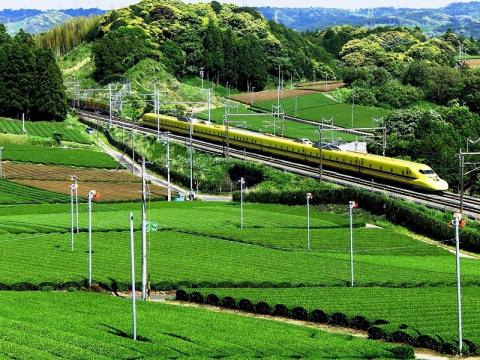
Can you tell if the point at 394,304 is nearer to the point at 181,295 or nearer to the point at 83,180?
the point at 181,295

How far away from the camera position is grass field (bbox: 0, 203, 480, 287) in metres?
55.5

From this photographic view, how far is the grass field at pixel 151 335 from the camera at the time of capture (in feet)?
115

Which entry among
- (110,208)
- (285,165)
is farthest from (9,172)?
(285,165)

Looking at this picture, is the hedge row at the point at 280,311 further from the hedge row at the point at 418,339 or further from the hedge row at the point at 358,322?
the hedge row at the point at 418,339

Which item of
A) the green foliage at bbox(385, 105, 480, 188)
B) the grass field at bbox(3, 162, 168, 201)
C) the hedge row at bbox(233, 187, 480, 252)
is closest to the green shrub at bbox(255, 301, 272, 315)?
the hedge row at bbox(233, 187, 480, 252)

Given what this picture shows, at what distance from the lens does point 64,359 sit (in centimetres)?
3303

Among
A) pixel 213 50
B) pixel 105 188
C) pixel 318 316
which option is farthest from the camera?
pixel 213 50

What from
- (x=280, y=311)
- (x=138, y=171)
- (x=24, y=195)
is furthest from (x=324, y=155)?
(x=280, y=311)

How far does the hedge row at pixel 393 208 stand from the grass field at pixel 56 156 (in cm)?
2020

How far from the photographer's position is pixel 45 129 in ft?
404

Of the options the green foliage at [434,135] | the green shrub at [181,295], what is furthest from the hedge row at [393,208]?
the green shrub at [181,295]

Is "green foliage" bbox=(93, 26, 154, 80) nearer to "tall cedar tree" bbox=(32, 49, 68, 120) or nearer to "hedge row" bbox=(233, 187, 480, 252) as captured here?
"tall cedar tree" bbox=(32, 49, 68, 120)

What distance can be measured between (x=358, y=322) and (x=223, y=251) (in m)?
22.8

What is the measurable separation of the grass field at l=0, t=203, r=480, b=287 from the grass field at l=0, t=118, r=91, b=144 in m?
36.8
